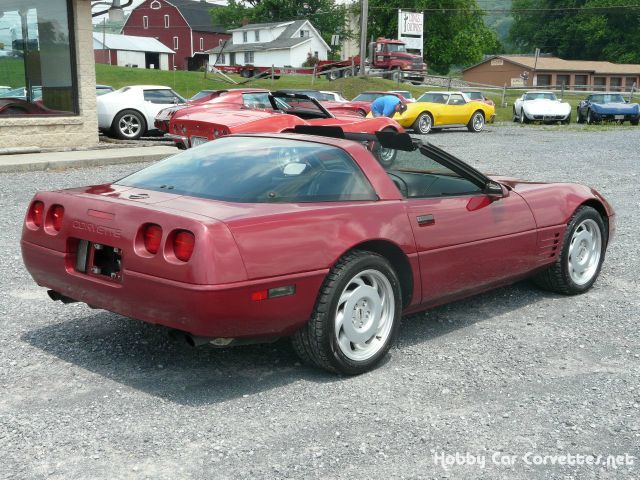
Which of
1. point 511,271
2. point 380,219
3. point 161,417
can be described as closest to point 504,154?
point 511,271

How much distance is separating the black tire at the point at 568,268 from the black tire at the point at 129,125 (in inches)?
518

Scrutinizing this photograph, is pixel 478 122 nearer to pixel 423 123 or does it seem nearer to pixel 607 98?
pixel 423 123

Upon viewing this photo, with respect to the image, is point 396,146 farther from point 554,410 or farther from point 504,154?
point 504,154

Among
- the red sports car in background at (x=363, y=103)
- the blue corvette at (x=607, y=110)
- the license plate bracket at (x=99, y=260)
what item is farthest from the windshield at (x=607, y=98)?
the license plate bracket at (x=99, y=260)

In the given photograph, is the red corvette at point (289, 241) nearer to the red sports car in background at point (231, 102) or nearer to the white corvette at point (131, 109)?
the red sports car in background at point (231, 102)

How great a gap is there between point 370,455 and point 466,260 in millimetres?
1785

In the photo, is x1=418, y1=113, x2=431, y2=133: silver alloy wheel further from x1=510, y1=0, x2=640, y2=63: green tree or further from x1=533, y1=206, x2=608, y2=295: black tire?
x1=510, y1=0, x2=640, y2=63: green tree

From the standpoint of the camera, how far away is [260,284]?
141 inches

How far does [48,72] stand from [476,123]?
1397 centimetres

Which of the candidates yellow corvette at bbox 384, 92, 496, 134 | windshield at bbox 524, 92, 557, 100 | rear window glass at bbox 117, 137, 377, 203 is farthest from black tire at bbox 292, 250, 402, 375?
windshield at bbox 524, 92, 557, 100

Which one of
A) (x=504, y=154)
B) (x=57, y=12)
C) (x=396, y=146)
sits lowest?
(x=504, y=154)

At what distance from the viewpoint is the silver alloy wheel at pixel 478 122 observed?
2438 centimetres

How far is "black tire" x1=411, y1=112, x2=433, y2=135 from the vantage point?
75.1ft

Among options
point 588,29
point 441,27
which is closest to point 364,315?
point 441,27
